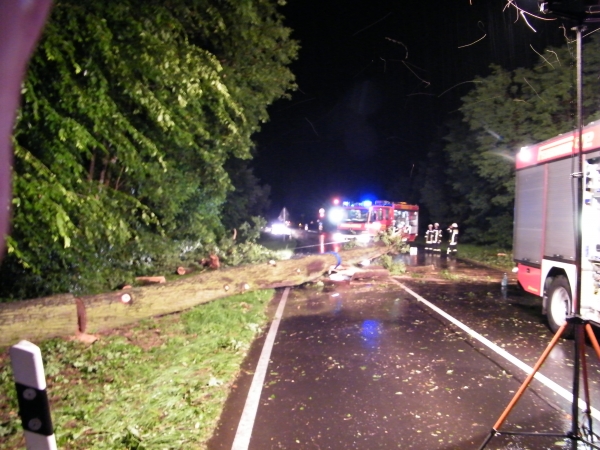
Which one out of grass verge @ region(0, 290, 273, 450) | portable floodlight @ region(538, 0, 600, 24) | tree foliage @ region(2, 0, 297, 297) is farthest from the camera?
tree foliage @ region(2, 0, 297, 297)

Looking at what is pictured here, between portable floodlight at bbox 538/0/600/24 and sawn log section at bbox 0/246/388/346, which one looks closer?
portable floodlight at bbox 538/0/600/24

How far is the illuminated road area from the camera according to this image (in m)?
4.22

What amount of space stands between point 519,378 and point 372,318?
145 inches

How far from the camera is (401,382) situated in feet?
18.3

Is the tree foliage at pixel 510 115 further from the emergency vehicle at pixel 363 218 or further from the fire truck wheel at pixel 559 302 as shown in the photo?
the fire truck wheel at pixel 559 302

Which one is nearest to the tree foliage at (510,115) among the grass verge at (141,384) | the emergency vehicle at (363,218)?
the emergency vehicle at (363,218)

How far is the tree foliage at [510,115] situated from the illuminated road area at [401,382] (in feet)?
39.6

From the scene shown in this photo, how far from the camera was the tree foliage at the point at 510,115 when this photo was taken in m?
19.3

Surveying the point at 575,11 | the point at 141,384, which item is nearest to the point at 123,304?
the point at 141,384

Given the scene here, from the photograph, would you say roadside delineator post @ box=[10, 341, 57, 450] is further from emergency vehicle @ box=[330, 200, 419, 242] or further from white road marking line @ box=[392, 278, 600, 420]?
emergency vehicle @ box=[330, 200, 419, 242]

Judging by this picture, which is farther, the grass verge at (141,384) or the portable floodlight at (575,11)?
the grass verge at (141,384)

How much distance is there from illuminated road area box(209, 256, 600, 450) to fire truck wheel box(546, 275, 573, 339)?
0.35 m

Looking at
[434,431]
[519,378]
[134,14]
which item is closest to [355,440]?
[434,431]

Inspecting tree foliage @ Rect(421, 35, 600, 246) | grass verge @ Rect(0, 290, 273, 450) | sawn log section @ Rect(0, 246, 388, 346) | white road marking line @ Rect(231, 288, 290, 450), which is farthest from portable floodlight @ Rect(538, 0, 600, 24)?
tree foliage @ Rect(421, 35, 600, 246)
